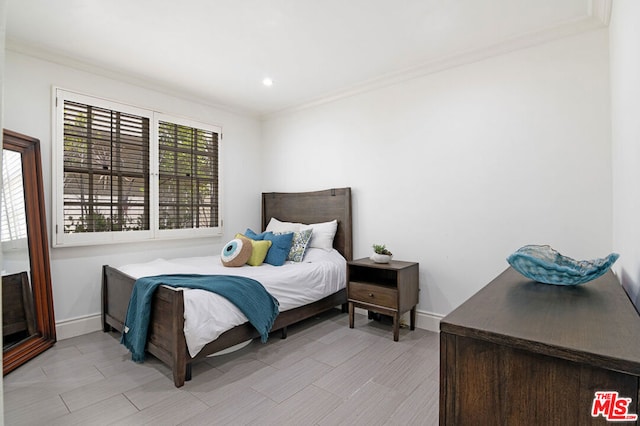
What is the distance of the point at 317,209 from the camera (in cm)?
413

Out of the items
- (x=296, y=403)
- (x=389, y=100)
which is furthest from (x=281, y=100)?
(x=296, y=403)

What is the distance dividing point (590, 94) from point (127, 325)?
4.03 meters

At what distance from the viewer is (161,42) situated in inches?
108

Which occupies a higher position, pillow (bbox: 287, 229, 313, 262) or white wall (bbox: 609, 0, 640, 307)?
white wall (bbox: 609, 0, 640, 307)

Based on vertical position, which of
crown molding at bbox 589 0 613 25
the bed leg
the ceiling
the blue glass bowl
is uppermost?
the ceiling

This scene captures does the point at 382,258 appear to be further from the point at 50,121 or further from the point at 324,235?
the point at 50,121

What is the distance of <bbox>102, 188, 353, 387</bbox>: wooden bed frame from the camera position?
224cm

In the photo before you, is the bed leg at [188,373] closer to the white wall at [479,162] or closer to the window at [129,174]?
the window at [129,174]

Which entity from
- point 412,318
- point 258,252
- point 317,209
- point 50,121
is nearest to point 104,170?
point 50,121

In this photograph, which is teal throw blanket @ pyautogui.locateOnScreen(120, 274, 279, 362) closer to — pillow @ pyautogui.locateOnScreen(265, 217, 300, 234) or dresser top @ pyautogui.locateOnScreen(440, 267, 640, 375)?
pillow @ pyautogui.locateOnScreen(265, 217, 300, 234)

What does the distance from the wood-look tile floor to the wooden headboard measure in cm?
125

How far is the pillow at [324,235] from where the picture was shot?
385 cm

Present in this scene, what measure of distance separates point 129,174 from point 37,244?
1.02m

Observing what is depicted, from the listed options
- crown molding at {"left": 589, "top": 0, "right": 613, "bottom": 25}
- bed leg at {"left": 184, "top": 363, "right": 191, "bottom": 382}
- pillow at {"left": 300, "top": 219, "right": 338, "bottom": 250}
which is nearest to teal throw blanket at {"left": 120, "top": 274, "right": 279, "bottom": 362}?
bed leg at {"left": 184, "top": 363, "right": 191, "bottom": 382}
